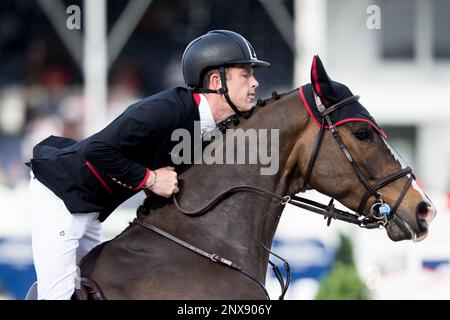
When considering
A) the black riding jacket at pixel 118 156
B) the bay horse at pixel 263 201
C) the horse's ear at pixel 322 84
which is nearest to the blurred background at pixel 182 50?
the black riding jacket at pixel 118 156

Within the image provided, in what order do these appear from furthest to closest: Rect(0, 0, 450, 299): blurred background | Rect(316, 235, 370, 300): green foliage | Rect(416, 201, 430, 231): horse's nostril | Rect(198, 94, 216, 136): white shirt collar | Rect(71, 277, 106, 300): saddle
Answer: Rect(0, 0, 450, 299): blurred background, Rect(316, 235, 370, 300): green foliage, Rect(198, 94, 216, 136): white shirt collar, Rect(416, 201, 430, 231): horse's nostril, Rect(71, 277, 106, 300): saddle

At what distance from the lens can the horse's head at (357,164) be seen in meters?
4.38

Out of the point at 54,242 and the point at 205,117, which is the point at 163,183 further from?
the point at 54,242

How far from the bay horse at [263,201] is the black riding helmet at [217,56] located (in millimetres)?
289

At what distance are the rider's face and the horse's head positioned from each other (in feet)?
1.16

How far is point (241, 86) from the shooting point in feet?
15.0

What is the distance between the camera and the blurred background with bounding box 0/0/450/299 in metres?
15.2

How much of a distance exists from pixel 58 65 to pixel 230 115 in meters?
14.2

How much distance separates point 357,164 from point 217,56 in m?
0.95

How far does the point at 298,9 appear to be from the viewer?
590 inches

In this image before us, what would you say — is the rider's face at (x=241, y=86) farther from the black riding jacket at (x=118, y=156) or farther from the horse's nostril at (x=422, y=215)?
the horse's nostril at (x=422, y=215)

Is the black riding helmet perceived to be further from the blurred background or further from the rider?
the blurred background

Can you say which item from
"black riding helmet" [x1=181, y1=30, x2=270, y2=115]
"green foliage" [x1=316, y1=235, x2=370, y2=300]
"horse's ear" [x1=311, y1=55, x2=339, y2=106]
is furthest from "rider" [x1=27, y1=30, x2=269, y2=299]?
"green foliage" [x1=316, y1=235, x2=370, y2=300]
